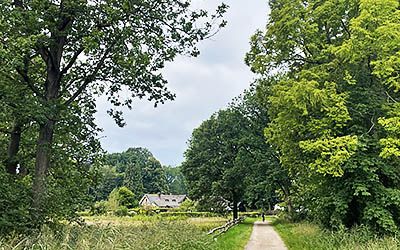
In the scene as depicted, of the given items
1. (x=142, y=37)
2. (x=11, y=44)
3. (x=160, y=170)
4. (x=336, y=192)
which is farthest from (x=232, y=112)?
(x=160, y=170)

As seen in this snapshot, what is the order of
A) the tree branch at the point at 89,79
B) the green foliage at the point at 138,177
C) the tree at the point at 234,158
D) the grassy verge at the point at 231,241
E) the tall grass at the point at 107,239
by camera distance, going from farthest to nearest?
the green foliage at the point at 138,177 < the tree at the point at 234,158 < the grassy verge at the point at 231,241 < the tree branch at the point at 89,79 < the tall grass at the point at 107,239

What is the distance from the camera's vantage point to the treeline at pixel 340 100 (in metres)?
14.3

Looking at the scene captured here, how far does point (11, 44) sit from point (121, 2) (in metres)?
3.75

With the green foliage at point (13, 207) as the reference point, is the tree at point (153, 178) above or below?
above

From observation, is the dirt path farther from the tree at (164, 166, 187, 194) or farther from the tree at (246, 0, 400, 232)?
the tree at (164, 166, 187, 194)

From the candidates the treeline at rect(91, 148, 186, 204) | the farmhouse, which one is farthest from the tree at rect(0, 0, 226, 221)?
the farmhouse

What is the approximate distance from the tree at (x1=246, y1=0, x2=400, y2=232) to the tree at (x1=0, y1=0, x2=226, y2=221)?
5085mm

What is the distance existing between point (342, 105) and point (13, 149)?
12.7 metres

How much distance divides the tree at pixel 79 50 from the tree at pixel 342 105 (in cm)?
509

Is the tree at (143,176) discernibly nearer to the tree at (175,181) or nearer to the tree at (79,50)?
the tree at (175,181)

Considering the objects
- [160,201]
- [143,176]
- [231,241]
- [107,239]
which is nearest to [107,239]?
[107,239]

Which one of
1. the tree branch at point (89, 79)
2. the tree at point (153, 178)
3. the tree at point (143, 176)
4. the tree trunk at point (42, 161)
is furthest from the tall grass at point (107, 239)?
the tree at point (153, 178)

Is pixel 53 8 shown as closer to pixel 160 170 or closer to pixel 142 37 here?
pixel 142 37

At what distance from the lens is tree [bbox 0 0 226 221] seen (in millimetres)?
11406
